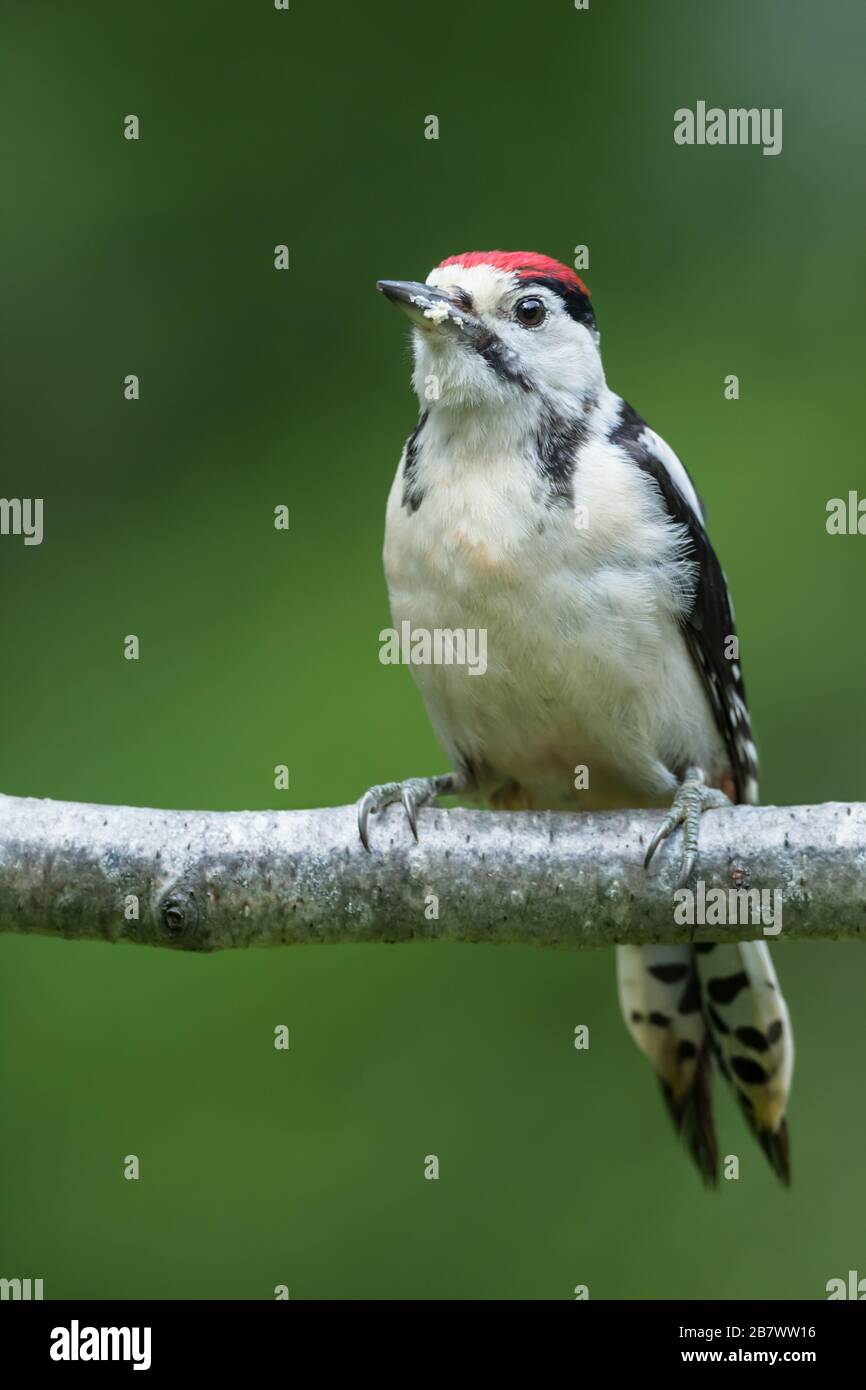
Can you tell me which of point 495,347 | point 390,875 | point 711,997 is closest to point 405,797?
point 390,875

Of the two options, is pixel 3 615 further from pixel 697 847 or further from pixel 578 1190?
pixel 697 847

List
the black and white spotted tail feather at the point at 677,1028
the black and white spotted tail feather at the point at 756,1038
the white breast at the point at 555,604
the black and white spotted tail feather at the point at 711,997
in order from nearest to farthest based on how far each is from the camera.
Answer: the white breast at the point at 555,604
the black and white spotted tail feather at the point at 711,997
the black and white spotted tail feather at the point at 756,1038
the black and white spotted tail feather at the point at 677,1028

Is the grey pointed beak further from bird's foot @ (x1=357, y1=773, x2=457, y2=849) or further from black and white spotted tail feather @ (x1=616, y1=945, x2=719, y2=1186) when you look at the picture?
black and white spotted tail feather @ (x1=616, y1=945, x2=719, y2=1186)

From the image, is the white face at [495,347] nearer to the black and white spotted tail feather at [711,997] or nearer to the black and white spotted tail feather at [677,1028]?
the black and white spotted tail feather at [711,997]

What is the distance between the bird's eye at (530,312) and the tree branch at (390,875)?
999mm

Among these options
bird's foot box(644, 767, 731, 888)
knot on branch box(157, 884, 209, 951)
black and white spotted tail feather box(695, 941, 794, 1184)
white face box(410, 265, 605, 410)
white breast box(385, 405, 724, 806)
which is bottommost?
black and white spotted tail feather box(695, 941, 794, 1184)

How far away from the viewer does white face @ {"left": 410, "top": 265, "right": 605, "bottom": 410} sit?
3027 millimetres

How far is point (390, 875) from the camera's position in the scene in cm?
267

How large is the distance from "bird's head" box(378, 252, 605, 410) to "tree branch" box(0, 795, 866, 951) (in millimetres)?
850

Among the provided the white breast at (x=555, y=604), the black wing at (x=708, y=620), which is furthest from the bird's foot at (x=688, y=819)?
the black wing at (x=708, y=620)

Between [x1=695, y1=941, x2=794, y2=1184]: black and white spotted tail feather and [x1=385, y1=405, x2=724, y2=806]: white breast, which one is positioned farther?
[x1=695, y1=941, x2=794, y2=1184]: black and white spotted tail feather

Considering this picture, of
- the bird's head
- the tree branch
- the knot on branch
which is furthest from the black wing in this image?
the knot on branch

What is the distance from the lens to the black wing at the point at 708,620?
3143 millimetres

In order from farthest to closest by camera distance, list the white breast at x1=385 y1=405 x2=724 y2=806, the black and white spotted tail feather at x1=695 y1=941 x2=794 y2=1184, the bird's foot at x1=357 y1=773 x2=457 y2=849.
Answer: the black and white spotted tail feather at x1=695 y1=941 x2=794 y2=1184 → the white breast at x1=385 y1=405 x2=724 y2=806 → the bird's foot at x1=357 y1=773 x2=457 y2=849
